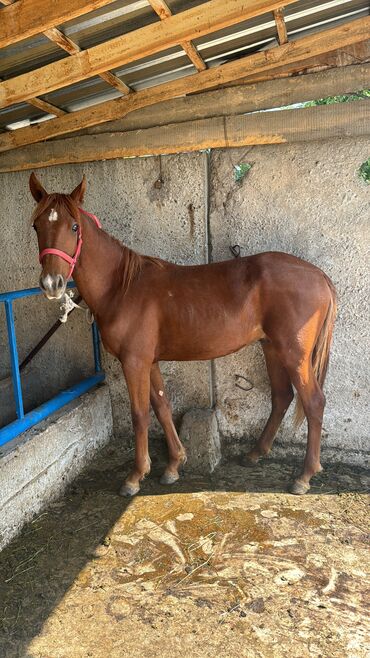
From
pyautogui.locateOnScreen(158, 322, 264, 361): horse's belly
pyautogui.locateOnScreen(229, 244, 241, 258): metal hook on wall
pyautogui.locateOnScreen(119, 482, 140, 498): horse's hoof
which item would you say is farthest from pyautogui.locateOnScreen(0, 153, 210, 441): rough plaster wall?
pyautogui.locateOnScreen(119, 482, 140, 498): horse's hoof

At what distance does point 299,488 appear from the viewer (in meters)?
3.16

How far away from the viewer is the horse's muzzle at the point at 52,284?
2729mm

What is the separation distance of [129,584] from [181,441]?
4.45 feet

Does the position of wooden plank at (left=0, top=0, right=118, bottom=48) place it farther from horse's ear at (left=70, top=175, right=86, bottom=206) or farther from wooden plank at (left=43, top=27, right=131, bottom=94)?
horse's ear at (left=70, top=175, right=86, bottom=206)

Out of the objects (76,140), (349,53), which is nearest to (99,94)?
(76,140)

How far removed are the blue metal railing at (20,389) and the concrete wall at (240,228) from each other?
17 centimetres

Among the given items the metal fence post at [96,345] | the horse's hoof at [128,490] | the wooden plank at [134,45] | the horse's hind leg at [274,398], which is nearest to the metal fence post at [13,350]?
the horse's hoof at [128,490]

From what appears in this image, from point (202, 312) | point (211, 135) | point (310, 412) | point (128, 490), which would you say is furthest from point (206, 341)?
point (211, 135)

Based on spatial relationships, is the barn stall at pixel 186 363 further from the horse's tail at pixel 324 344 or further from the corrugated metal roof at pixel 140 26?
the horse's tail at pixel 324 344

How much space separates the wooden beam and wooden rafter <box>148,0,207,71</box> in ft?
1.72

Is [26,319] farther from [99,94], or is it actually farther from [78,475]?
[99,94]

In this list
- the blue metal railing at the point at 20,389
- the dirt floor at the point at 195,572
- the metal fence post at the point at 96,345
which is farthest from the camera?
the metal fence post at the point at 96,345

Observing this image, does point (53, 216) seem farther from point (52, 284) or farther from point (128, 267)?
point (128, 267)

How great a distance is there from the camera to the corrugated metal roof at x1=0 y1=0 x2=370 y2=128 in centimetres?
262
